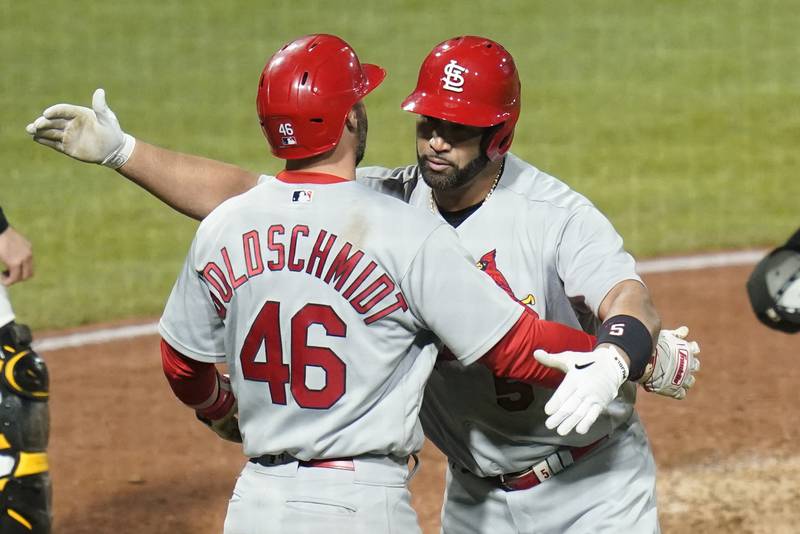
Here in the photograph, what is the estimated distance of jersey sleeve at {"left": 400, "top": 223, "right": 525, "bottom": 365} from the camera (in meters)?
3.40

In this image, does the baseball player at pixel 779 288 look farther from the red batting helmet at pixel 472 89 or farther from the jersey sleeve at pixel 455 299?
the jersey sleeve at pixel 455 299

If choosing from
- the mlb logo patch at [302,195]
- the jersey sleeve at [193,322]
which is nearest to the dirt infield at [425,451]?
the jersey sleeve at [193,322]

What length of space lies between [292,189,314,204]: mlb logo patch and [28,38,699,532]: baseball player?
0.58m

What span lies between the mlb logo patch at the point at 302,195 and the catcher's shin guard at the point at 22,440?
1.53 m

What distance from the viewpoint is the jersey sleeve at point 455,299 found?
3.40m

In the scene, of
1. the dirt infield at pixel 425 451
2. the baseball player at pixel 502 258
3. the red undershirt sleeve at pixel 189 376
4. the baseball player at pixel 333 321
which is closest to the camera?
the baseball player at pixel 333 321

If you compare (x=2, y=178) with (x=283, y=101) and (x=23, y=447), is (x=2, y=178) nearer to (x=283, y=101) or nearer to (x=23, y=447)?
(x=23, y=447)

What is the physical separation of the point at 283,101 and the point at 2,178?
894 centimetres

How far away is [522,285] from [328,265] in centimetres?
75

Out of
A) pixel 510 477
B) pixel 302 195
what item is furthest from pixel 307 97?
pixel 510 477

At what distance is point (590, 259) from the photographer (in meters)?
3.81

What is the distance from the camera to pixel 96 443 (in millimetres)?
6766

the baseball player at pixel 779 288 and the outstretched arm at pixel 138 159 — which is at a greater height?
the outstretched arm at pixel 138 159

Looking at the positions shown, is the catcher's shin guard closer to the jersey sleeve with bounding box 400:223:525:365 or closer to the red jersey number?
the red jersey number
